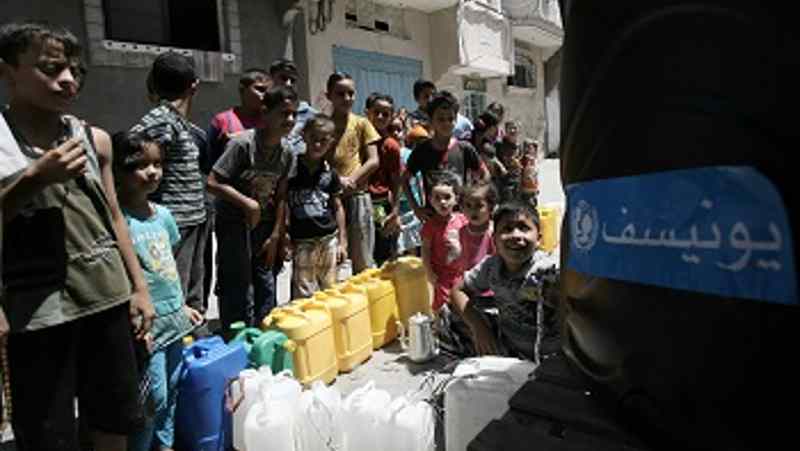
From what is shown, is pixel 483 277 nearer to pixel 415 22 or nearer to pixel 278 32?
pixel 278 32

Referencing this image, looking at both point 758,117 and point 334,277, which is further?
point 334,277

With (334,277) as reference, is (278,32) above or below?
above

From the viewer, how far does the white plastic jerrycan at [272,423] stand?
2.04 metres

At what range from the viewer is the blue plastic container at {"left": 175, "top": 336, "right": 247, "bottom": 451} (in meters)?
2.30

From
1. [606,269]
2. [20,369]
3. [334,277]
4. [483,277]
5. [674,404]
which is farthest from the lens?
[334,277]

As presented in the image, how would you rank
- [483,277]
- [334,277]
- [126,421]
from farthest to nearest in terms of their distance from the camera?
1. [334,277]
2. [483,277]
3. [126,421]

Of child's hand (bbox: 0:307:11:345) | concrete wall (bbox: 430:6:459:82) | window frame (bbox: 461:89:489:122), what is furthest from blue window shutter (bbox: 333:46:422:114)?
child's hand (bbox: 0:307:11:345)

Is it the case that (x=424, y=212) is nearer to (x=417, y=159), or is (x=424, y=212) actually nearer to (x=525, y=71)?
(x=417, y=159)

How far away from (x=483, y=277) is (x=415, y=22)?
11.4 metres

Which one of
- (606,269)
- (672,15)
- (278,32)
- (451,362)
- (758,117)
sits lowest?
(451,362)

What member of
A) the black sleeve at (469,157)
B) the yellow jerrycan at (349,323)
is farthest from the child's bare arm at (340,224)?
the black sleeve at (469,157)

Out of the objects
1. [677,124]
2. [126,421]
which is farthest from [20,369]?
[677,124]

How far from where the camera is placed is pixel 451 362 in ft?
10.7

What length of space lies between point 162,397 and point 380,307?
167 centimetres
